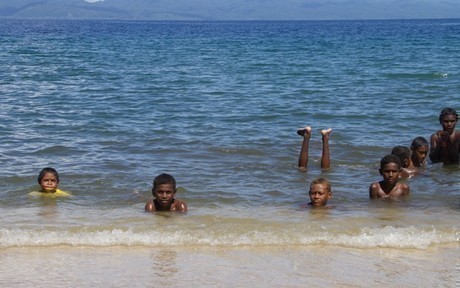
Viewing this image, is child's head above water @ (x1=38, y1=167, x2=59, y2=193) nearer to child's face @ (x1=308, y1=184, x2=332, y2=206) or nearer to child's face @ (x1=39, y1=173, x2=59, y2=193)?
child's face @ (x1=39, y1=173, x2=59, y2=193)

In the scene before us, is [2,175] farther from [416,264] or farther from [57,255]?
[416,264]

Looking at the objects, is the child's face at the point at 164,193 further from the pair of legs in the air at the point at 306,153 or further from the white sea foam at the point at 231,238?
the pair of legs in the air at the point at 306,153

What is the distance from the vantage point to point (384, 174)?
9461 millimetres

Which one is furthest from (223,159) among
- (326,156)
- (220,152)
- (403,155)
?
(403,155)

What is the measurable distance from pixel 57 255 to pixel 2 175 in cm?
404

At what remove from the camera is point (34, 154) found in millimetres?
12359

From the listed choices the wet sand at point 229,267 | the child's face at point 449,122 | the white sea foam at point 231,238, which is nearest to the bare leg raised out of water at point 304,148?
the child's face at point 449,122

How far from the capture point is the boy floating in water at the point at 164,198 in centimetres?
866

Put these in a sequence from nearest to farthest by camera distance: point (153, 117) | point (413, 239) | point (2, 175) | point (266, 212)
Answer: point (413, 239), point (266, 212), point (2, 175), point (153, 117)

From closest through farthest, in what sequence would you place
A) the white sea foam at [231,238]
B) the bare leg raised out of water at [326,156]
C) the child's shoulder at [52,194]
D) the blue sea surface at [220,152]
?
the white sea foam at [231,238] < the blue sea surface at [220,152] < the child's shoulder at [52,194] < the bare leg raised out of water at [326,156]

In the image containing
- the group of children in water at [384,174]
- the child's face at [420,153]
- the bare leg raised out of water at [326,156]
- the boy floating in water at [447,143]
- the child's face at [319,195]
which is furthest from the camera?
the boy floating in water at [447,143]

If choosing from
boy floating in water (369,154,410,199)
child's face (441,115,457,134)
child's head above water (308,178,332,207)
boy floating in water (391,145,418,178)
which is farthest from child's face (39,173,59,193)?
child's face (441,115,457,134)

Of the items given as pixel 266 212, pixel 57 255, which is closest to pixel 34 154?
pixel 266 212

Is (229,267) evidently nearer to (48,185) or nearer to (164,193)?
(164,193)
